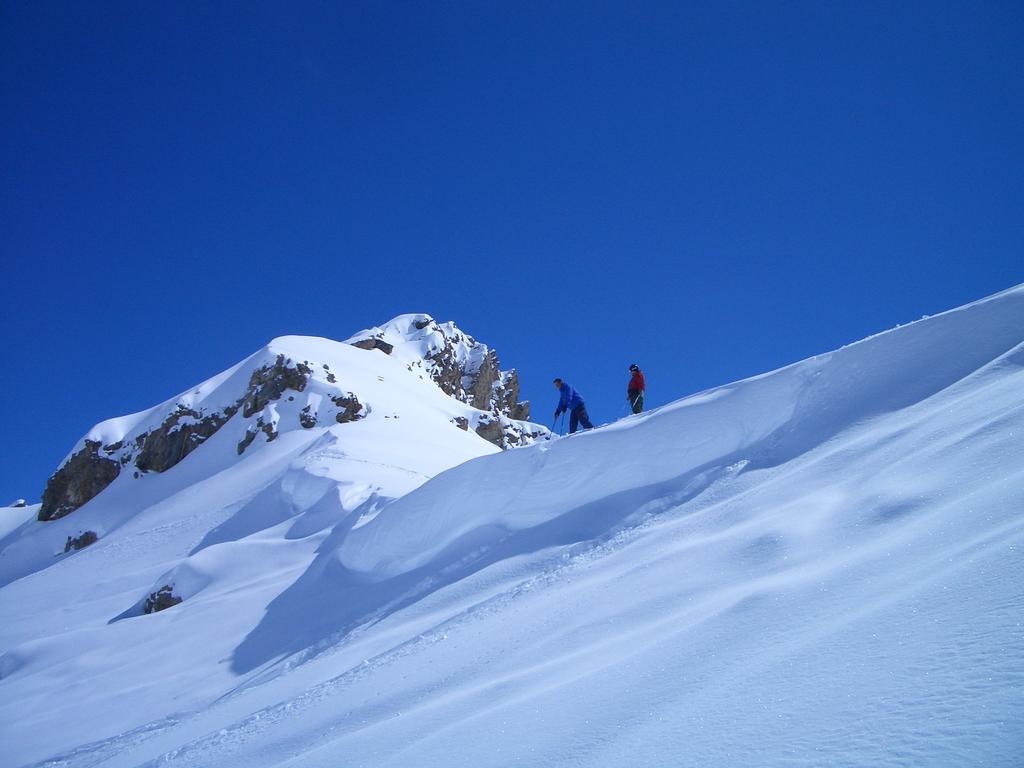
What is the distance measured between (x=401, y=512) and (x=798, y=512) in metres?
6.87

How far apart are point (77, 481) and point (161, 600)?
91.4 feet

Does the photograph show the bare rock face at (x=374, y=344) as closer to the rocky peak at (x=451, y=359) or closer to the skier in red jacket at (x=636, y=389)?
the rocky peak at (x=451, y=359)

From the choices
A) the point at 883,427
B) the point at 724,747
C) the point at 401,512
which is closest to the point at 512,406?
the point at 401,512

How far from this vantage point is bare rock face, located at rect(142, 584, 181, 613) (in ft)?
44.2

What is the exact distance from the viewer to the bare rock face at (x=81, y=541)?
98.8 feet

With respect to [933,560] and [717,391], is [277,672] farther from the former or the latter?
[933,560]

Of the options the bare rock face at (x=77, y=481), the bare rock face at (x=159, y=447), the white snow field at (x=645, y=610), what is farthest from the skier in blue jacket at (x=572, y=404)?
the bare rock face at (x=77, y=481)

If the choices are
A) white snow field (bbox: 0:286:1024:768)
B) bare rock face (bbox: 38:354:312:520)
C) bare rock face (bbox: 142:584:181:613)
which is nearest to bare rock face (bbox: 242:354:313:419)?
bare rock face (bbox: 38:354:312:520)

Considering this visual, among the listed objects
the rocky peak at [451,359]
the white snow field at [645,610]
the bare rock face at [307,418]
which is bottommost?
the white snow field at [645,610]

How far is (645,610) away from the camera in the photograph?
181 inches

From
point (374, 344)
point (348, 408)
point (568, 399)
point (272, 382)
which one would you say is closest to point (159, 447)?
point (272, 382)

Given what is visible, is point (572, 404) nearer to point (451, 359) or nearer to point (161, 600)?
point (161, 600)

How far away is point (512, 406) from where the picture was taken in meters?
60.0

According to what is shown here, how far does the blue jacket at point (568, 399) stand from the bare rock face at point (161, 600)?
29.0 feet
